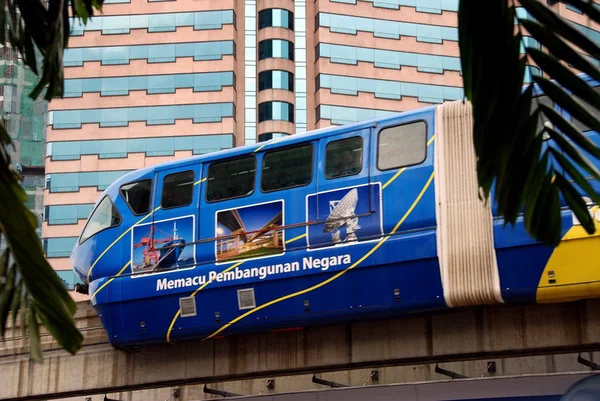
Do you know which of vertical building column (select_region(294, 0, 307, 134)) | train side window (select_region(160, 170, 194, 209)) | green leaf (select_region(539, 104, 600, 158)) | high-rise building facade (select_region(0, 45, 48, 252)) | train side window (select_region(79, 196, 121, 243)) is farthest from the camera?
high-rise building facade (select_region(0, 45, 48, 252))

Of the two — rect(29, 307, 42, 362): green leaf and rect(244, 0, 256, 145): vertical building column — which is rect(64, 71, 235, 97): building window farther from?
rect(29, 307, 42, 362): green leaf

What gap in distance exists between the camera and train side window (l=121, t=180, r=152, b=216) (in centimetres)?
1750

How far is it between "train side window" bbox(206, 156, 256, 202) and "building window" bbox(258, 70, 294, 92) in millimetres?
47885

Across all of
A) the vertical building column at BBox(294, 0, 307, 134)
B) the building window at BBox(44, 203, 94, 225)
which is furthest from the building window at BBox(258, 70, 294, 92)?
the building window at BBox(44, 203, 94, 225)

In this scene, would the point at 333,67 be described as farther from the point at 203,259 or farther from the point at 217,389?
the point at 203,259

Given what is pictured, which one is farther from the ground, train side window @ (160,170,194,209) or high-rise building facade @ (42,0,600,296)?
high-rise building facade @ (42,0,600,296)

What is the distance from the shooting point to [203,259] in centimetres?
1638

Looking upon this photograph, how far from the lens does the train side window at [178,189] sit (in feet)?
55.7

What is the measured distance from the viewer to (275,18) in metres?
65.1

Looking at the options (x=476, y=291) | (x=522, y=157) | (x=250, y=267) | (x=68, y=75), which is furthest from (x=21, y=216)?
(x=68, y=75)

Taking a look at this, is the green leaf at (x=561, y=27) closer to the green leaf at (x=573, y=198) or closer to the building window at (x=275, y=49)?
the green leaf at (x=573, y=198)

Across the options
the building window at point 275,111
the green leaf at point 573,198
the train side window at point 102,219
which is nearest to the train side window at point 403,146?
the train side window at point 102,219

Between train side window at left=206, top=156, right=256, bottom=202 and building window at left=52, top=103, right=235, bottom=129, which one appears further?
building window at left=52, top=103, right=235, bottom=129

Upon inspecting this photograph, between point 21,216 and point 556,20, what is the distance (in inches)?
65.4
